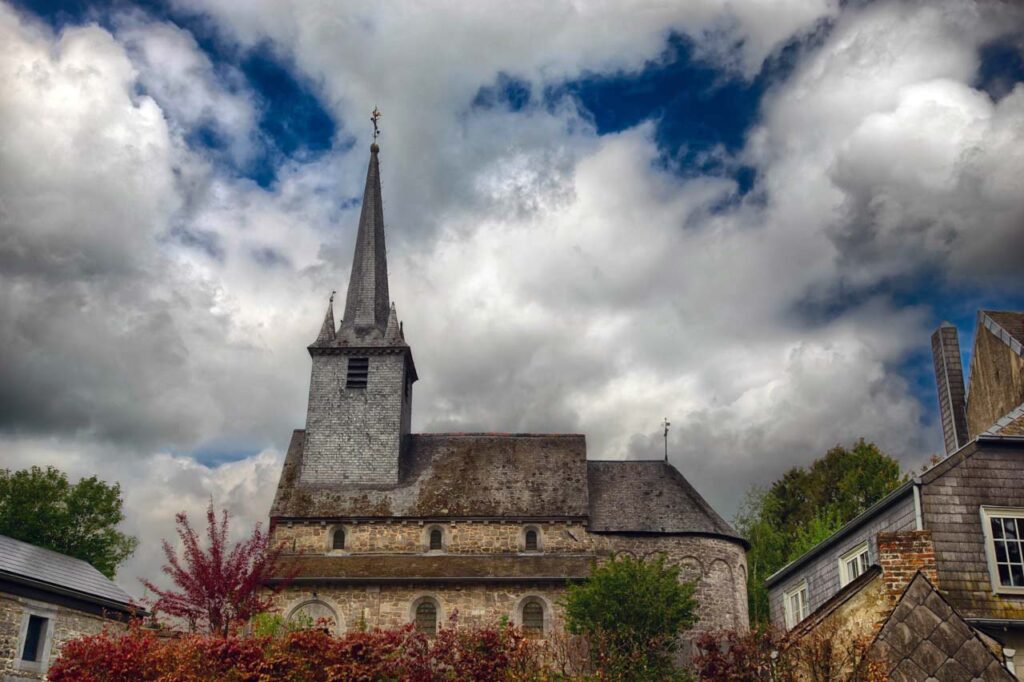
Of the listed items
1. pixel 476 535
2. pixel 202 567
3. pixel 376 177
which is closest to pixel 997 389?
pixel 476 535

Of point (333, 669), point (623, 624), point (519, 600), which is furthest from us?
point (519, 600)

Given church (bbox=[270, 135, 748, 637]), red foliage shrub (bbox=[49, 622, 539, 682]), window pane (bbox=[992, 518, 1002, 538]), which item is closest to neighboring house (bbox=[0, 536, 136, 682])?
red foliage shrub (bbox=[49, 622, 539, 682])

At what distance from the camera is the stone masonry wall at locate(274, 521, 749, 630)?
33.8m

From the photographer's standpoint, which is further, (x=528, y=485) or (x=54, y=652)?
(x=528, y=485)

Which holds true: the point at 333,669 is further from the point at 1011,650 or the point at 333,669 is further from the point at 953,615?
the point at 1011,650

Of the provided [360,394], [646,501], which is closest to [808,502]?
[646,501]

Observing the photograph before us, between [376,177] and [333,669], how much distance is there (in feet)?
110

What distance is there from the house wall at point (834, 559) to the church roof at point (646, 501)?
11.5 metres

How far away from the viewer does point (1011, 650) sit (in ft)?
52.7

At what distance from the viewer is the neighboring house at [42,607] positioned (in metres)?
21.8

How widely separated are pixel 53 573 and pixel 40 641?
5.73 feet

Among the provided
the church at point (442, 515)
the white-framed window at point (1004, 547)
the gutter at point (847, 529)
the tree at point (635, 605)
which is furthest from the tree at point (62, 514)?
the white-framed window at point (1004, 547)

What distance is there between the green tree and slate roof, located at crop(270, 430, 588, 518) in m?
9.38

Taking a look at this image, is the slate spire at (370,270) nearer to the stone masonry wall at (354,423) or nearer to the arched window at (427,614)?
the stone masonry wall at (354,423)
